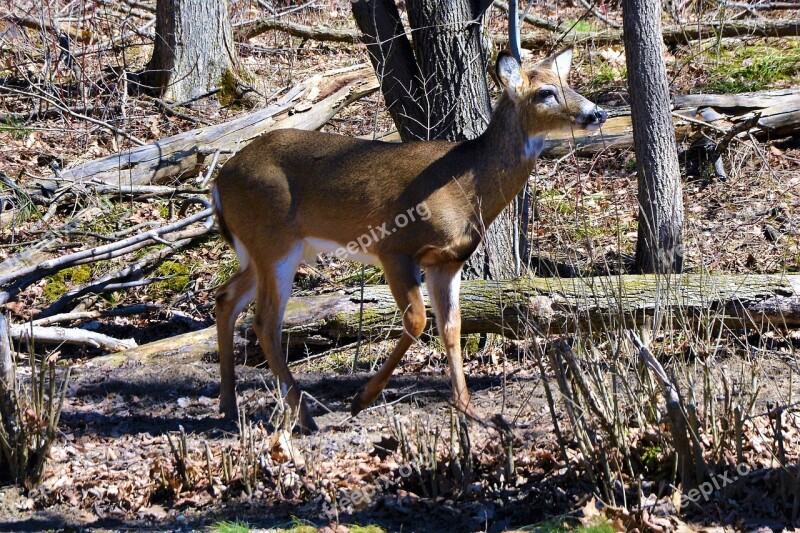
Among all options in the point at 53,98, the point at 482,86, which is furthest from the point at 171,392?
the point at 53,98

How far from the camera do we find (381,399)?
668cm

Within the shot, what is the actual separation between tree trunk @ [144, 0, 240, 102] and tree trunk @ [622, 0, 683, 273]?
627cm

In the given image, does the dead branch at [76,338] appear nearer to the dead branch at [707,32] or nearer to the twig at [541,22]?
the dead branch at [707,32]

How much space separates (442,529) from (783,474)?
167 cm

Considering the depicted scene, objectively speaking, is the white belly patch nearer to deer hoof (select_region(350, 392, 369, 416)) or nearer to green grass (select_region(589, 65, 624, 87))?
deer hoof (select_region(350, 392, 369, 416))

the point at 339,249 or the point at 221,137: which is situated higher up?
the point at 221,137

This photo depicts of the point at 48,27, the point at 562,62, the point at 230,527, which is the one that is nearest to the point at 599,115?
the point at 562,62

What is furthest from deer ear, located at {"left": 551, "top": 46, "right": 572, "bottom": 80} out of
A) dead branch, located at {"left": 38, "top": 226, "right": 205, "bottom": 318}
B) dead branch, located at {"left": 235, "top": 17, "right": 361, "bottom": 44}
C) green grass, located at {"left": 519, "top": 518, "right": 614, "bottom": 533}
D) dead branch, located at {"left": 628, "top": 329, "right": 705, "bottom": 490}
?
dead branch, located at {"left": 235, "top": 17, "right": 361, "bottom": 44}

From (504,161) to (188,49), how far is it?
7.42 meters

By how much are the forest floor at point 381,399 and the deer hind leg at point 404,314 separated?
0.13 meters

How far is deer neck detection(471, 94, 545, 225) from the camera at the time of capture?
6508 mm

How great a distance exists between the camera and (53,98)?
1196cm

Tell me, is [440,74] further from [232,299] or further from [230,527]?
[230,527]

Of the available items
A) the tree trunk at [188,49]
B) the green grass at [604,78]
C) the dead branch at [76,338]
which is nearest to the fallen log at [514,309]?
the dead branch at [76,338]
